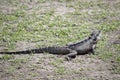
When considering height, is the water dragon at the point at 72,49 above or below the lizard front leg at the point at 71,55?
above

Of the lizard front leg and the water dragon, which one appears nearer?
the lizard front leg

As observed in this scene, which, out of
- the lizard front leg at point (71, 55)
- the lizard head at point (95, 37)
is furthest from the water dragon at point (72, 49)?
the lizard head at point (95, 37)


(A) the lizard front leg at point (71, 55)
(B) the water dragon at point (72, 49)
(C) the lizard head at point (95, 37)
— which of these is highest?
(C) the lizard head at point (95, 37)

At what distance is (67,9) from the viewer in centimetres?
1352

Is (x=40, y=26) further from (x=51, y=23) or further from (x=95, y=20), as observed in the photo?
(x=95, y=20)

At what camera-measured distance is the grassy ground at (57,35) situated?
28.3 ft

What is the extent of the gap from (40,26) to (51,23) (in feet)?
1.39

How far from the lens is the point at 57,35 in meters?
11.0

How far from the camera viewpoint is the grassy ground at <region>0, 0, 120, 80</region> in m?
8.63

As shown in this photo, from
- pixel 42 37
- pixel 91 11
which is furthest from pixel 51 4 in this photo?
pixel 42 37

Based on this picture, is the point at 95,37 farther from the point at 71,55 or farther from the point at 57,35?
the point at 57,35

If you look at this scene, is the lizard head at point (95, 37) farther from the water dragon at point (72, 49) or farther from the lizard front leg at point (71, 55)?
the lizard front leg at point (71, 55)

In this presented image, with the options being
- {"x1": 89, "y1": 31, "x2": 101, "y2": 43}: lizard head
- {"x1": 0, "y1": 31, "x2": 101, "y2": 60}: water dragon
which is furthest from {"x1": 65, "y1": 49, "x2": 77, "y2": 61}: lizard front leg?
{"x1": 89, "y1": 31, "x2": 101, "y2": 43}: lizard head

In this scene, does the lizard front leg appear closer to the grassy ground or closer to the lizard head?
the grassy ground
